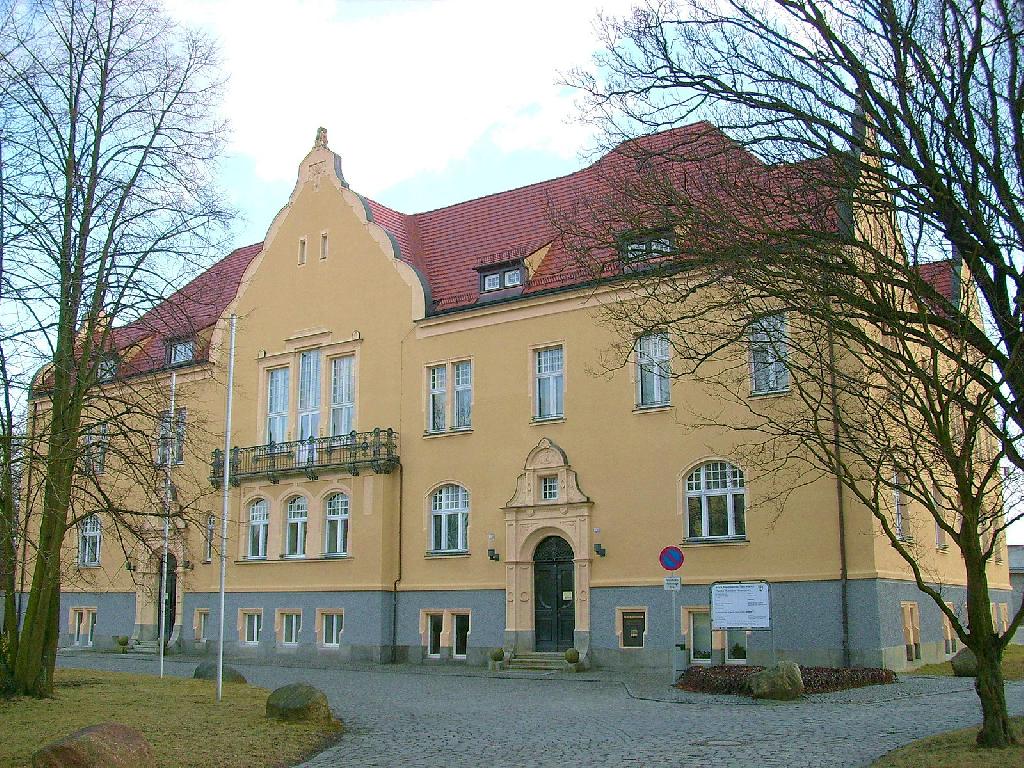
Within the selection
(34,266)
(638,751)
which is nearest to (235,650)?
(34,266)

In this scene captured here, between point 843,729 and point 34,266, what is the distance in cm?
1293

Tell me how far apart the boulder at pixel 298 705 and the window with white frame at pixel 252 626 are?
17340 mm

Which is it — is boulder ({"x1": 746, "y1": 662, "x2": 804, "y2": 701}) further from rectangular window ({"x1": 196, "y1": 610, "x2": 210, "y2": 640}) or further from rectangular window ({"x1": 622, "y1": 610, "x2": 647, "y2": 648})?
rectangular window ({"x1": 196, "y1": 610, "x2": 210, "y2": 640})

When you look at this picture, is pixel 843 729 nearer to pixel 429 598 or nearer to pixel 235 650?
pixel 429 598

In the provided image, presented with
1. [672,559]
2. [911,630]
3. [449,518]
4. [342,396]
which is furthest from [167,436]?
[911,630]

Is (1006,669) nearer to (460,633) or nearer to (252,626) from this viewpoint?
(460,633)

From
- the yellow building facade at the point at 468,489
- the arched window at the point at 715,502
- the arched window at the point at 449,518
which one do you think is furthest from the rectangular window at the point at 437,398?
the arched window at the point at 715,502

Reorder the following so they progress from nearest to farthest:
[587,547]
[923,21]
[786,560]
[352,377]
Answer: [923,21], [786,560], [587,547], [352,377]

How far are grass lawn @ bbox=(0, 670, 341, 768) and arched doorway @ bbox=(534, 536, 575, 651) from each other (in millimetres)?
8903

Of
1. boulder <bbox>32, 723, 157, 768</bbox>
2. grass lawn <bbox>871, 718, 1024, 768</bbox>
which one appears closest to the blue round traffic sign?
grass lawn <bbox>871, 718, 1024, 768</bbox>

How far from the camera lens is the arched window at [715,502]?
79.1 feet

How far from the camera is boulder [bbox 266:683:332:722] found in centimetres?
1483

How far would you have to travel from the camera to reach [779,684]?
57.5ft

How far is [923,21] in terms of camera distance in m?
10.6
